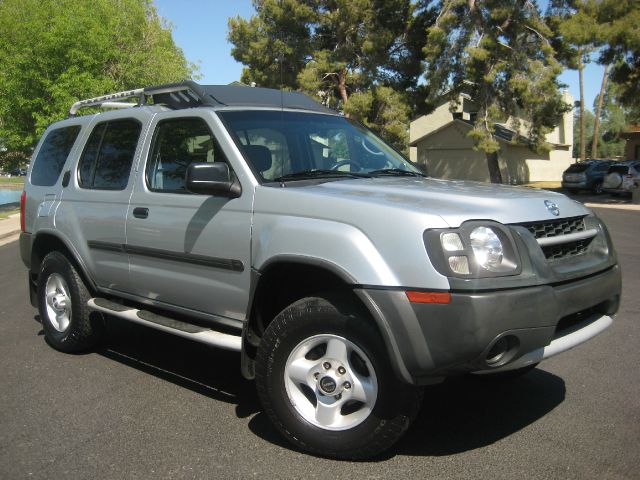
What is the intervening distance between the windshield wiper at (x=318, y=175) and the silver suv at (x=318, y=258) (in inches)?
0.5

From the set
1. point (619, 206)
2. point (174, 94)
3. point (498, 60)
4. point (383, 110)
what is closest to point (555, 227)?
point (174, 94)

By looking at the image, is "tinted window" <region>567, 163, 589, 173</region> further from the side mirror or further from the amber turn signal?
the amber turn signal

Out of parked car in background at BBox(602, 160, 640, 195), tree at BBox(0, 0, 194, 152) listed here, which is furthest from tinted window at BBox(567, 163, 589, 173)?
tree at BBox(0, 0, 194, 152)

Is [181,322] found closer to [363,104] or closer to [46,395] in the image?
[46,395]

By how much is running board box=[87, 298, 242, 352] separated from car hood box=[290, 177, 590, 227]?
1060mm

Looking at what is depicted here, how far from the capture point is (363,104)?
99.0 ft

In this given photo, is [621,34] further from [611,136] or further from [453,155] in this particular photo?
[611,136]

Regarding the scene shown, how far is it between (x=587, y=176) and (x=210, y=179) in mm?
29321

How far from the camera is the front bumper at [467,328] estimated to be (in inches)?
114

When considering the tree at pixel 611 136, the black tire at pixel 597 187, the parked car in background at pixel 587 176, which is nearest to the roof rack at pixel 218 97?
the parked car in background at pixel 587 176

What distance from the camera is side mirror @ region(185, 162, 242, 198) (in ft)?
12.0

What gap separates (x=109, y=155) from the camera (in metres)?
5.05

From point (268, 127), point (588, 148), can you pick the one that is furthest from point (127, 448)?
point (588, 148)

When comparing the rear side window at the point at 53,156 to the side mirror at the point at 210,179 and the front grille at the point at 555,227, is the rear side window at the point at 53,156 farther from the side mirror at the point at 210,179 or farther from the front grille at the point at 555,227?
the front grille at the point at 555,227
